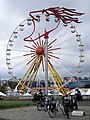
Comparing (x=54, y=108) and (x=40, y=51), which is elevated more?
(x=40, y=51)

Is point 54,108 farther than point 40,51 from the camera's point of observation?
No

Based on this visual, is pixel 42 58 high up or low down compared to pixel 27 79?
up

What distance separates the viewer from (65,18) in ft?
104

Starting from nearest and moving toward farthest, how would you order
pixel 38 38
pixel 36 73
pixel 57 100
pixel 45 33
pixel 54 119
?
pixel 54 119
pixel 57 100
pixel 45 33
pixel 38 38
pixel 36 73

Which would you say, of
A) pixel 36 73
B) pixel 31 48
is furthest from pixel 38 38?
pixel 36 73

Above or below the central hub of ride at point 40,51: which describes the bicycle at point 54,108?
below

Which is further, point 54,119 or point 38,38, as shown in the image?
point 38,38

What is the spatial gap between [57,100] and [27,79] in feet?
74.5

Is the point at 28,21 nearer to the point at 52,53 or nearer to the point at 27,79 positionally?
the point at 52,53

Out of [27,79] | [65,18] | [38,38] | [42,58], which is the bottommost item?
[27,79]

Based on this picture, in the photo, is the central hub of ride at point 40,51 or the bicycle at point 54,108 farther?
the central hub of ride at point 40,51

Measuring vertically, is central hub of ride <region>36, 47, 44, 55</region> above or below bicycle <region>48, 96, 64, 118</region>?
above

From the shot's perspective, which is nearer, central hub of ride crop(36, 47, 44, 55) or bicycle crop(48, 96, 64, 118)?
bicycle crop(48, 96, 64, 118)

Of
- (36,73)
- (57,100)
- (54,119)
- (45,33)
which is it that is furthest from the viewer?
(36,73)
